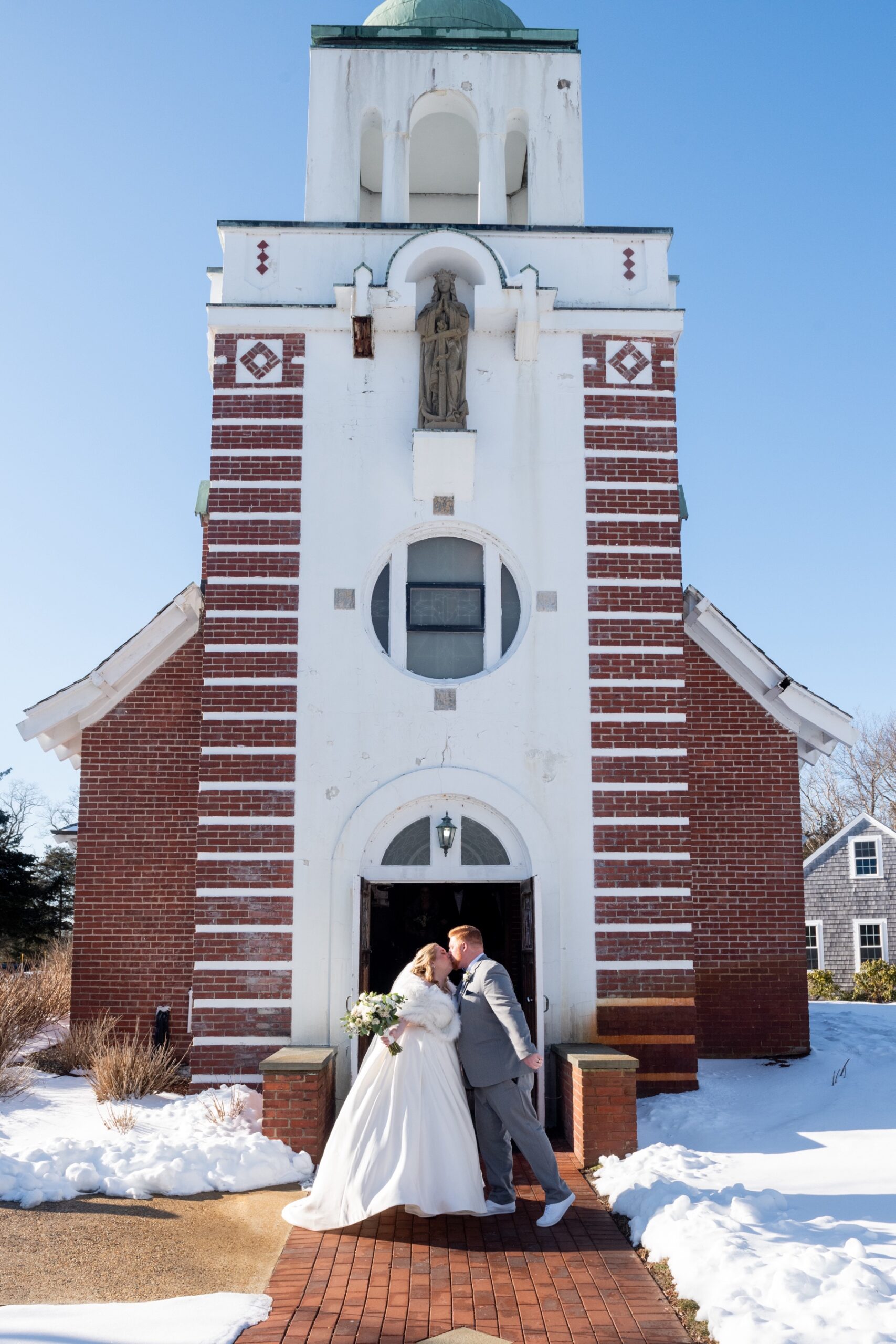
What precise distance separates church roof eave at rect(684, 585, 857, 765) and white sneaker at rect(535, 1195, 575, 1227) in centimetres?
738

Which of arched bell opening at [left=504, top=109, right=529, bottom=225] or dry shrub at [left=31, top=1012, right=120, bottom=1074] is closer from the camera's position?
dry shrub at [left=31, top=1012, right=120, bottom=1074]

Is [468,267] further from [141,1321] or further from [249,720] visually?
[141,1321]

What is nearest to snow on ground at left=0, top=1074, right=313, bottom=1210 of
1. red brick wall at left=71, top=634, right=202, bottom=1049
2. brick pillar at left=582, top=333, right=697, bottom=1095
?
red brick wall at left=71, top=634, right=202, bottom=1049

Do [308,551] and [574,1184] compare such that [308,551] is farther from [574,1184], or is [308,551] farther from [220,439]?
[574,1184]

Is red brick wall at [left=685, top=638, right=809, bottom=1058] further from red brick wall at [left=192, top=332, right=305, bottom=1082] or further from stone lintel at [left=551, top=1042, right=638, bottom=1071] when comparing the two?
red brick wall at [left=192, top=332, right=305, bottom=1082]

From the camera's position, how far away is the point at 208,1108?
32.8ft

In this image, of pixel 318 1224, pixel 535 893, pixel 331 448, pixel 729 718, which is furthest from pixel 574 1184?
pixel 331 448

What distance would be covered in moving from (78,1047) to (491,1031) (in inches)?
236

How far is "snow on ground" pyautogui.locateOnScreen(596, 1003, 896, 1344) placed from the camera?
5.66 metres

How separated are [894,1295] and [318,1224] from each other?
3569mm

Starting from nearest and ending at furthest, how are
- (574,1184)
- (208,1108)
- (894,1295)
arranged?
(894,1295) → (574,1184) → (208,1108)

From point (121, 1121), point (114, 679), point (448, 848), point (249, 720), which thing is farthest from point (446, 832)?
point (114, 679)

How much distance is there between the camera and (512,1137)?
8242 millimetres

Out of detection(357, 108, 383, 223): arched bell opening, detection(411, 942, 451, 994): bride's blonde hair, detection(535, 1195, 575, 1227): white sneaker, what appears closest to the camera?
detection(535, 1195, 575, 1227): white sneaker
